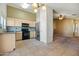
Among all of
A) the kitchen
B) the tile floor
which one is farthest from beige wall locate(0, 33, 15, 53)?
the tile floor

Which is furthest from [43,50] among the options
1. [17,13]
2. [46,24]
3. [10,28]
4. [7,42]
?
[17,13]

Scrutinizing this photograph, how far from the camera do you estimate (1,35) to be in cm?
346

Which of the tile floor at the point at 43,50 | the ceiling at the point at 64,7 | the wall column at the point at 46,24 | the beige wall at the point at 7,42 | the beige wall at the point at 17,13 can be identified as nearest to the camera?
the tile floor at the point at 43,50

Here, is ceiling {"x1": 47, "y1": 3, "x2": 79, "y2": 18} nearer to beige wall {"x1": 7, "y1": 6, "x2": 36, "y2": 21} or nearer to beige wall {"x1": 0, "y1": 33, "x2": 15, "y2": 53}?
beige wall {"x1": 7, "y1": 6, "x2": 36, "y2": 21}

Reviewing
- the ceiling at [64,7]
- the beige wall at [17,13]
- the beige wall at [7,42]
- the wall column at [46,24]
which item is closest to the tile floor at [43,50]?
the beige wall at [7,42]

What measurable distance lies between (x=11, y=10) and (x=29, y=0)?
319 cm

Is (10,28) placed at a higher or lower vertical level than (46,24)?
lower

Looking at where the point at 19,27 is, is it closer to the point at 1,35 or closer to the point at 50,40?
the point at 1,35

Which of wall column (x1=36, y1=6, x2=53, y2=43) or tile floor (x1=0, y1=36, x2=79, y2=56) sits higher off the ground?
wall column (x1=36, y1=6, x2=53, y2=43)

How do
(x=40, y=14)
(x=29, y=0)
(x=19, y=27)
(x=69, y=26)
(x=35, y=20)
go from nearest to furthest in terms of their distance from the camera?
(x=29, y=0) → (x=19, y=27) → (x=40, y=14) → (x=35, y=20) → (x=69, y=26)

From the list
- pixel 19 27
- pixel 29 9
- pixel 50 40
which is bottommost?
pixel 50 40

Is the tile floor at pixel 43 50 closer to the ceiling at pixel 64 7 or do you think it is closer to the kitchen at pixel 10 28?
the kitchen at pixel 10 28

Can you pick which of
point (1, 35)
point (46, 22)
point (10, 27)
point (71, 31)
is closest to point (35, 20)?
point (46, 22)

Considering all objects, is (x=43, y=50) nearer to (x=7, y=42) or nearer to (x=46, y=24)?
(x=7, y=42)
